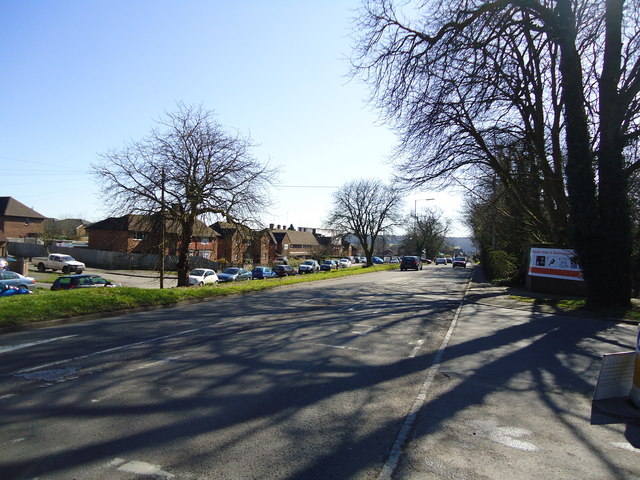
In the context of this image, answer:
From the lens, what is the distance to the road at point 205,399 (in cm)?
378

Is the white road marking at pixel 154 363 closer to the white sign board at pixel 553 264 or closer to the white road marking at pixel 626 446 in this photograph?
the white road marking at pixel 626 446

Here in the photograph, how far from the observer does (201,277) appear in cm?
3133

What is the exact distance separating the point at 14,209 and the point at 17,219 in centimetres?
162

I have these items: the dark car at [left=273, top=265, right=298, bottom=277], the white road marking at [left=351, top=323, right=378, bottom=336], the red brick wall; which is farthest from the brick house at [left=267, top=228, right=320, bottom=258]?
the white road marking at [left=351, top=323, right=378, bottom=336]

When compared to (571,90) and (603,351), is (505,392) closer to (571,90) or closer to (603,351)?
(603,351)

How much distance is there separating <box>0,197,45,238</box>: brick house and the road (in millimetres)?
64165

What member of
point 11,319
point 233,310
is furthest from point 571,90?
point 11,319

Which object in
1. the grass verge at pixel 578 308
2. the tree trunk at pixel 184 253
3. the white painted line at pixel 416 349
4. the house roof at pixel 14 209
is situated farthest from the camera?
the house roof at pixel 14 209

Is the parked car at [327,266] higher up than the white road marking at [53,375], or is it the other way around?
the parked car at [327,266]

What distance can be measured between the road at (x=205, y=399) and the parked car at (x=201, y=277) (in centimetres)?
2034

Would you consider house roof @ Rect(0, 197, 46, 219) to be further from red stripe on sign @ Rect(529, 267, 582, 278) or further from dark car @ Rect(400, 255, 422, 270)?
red stripe on sign @ Rect(529, 267, 582, 278)

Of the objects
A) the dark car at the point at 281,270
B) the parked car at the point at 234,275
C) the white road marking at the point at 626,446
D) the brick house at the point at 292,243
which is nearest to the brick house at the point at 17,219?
the brick house at the point at 292,243

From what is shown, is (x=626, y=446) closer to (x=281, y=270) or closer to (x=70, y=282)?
(x=70, y=282)

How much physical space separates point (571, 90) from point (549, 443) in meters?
15.3
